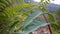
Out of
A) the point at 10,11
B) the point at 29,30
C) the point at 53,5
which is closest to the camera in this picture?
the point at 29,30

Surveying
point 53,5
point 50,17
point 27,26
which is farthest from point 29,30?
point 53,5

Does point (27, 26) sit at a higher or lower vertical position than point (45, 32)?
higher

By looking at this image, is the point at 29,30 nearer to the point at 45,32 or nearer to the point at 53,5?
the point at 45,32

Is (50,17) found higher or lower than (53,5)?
higher

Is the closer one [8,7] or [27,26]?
[27,26]

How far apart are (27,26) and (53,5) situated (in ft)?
3.20

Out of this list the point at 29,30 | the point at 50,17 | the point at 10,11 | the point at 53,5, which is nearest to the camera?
the point at 29,30

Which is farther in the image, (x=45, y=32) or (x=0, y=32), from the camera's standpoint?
(x=45, y=32)

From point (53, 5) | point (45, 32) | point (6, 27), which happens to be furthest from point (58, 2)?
point (6, 27)

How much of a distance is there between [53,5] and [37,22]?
905mm

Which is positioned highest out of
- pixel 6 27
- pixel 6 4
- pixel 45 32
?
pixel 6 4

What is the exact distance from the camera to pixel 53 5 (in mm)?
1598

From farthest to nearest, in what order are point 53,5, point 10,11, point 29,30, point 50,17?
point 53,5 → point 10,11 → point 50,17 → point 29,30

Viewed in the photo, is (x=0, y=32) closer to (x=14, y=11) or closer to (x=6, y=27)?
(x=6, y=27)
